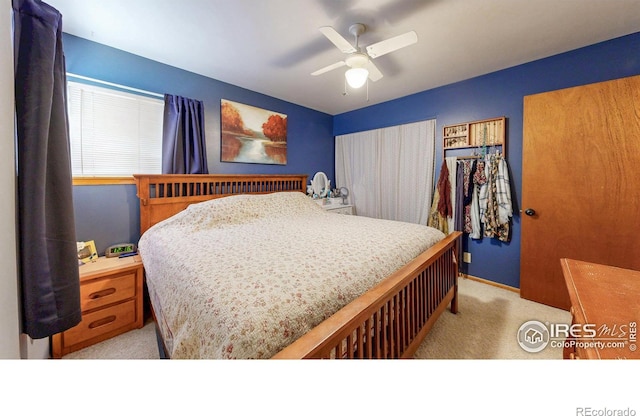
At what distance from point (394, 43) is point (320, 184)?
2.65 m

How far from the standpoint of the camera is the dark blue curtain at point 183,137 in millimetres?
2488

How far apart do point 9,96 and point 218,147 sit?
229cm

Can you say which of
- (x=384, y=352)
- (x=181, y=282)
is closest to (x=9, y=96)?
(x=181, y=282)

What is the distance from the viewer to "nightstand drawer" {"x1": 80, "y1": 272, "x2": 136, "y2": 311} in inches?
67.4

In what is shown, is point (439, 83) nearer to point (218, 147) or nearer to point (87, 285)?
point (218, 147)

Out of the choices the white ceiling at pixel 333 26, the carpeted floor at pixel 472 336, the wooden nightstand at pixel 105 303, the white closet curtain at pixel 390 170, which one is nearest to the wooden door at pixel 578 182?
the carpeted floor at pixel 472 336

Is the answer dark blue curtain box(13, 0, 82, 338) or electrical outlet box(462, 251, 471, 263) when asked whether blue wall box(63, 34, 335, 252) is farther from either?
electrical outlet box(462, 251, 471, 263)

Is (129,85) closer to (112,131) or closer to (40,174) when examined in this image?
(112,131)

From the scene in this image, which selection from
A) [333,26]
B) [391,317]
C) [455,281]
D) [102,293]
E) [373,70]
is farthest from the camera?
[455,281]

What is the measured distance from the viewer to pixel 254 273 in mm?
1087

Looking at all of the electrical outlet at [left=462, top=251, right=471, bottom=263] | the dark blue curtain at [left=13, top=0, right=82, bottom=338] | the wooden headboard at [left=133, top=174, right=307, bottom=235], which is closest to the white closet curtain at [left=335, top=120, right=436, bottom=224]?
the electrical outlet at [left=462, top=251, right=471, bottom=263]

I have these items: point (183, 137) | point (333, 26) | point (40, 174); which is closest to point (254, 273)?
point (40, 174)

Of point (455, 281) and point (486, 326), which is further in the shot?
point (455, 281)
